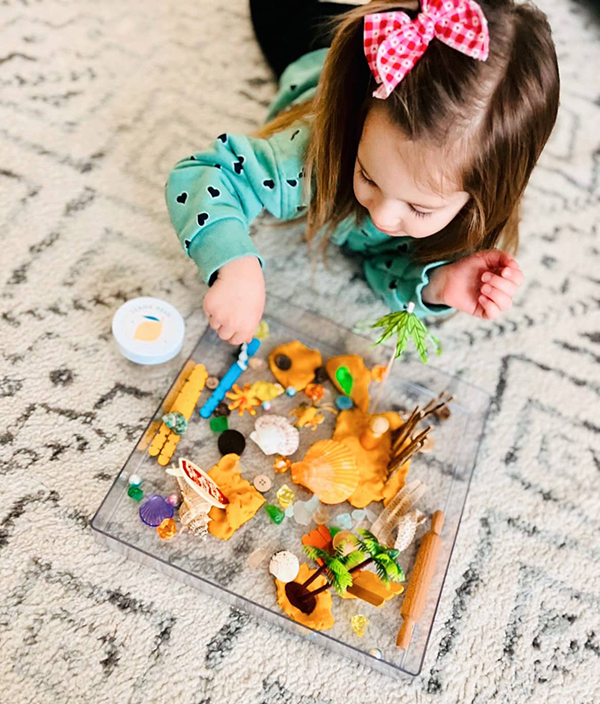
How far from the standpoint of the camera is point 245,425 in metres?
0.76

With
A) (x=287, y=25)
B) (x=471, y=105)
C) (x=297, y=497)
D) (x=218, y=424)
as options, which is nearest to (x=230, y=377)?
(x=218, y=424)

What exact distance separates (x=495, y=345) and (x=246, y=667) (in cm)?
52

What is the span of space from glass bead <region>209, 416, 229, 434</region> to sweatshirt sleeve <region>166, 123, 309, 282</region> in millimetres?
159

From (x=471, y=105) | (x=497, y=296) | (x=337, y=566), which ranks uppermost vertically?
(x=471, y=105)

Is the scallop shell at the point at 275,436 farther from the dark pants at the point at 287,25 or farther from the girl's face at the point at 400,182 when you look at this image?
the dark pants at the point at 287,25

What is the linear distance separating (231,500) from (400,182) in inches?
14.3

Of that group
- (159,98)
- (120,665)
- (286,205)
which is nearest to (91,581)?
(120,665)

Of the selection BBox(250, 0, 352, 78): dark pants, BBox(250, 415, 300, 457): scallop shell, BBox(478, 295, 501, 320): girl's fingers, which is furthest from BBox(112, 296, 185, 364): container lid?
BBox(250, 0, 352, 78): dark pants

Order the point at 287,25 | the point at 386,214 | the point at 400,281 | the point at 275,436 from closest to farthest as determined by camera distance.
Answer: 1. the point at 386,214
2. the point at 275,436
3. the point at 400,281
4. the point at 287,25

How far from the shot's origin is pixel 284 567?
0.67 m

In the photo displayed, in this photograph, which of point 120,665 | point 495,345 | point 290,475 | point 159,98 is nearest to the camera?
point 120,665

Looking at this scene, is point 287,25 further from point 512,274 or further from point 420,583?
point 420,583

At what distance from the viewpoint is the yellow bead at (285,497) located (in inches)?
28.2

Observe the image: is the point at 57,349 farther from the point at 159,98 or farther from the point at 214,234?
the point at 159,98
